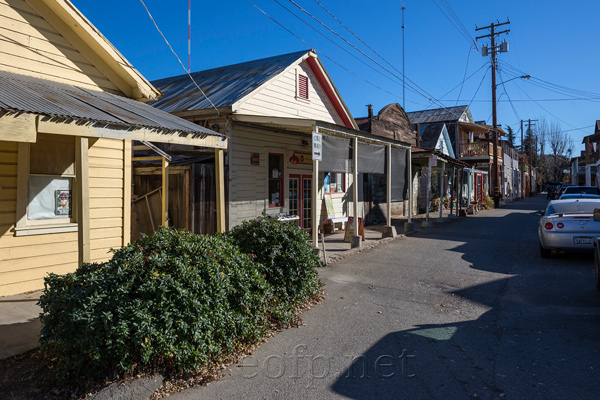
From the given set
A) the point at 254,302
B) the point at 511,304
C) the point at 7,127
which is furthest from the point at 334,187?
the point at 7,127

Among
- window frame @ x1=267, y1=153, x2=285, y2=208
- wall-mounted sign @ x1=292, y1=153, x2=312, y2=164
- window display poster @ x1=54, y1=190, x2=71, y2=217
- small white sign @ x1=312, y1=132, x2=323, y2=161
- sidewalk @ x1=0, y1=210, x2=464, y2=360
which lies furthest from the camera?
wall-mounted sign @ x1=292, y1=153, x2=312, y2=164

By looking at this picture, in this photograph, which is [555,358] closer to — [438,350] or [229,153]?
[438,350]

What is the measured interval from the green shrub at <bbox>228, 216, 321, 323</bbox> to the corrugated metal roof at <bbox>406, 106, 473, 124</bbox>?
104 feet

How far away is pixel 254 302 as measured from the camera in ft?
16.4

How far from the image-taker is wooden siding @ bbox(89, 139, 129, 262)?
289 inches

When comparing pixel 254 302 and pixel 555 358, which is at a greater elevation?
pixel 254 302

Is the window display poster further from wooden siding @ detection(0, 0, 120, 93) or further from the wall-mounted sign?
the wall-mounted sign

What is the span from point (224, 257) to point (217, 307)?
2.29ft

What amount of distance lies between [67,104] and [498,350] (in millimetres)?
6147

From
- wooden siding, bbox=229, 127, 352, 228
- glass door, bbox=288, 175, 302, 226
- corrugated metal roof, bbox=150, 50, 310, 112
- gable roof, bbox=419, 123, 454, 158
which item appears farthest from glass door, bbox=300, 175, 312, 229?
gable roof, bbox=419, 123, 454, 158

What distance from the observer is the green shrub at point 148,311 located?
363 centimetres

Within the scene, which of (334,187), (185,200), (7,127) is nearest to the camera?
(7,127)

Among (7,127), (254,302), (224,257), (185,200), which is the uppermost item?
(7,127)

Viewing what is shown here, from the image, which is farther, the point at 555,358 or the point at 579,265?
the point at 579,265
